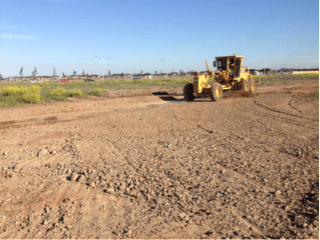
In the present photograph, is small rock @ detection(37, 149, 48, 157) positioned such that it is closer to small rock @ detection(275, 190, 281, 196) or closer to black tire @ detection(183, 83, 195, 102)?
small rock @ detection(275, 190, 281, 196)

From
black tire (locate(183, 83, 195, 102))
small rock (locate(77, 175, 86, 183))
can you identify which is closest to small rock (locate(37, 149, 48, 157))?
small rock (locate(77, 175, 86, 183))

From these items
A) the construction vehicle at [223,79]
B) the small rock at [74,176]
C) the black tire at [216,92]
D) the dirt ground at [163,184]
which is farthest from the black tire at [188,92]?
the small rock at [74,176]

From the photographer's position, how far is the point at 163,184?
4.45 metres

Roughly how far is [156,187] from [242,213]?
1.49m

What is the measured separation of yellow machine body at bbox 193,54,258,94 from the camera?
17422 millimetres

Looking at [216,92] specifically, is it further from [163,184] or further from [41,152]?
[163,184]

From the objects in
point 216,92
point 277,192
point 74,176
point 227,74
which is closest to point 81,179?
point 74,176

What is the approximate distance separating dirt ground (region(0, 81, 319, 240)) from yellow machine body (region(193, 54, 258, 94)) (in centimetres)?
921

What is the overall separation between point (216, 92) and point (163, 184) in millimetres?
13265

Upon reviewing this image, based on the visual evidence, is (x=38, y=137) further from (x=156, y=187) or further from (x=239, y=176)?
(x=239, y=176)

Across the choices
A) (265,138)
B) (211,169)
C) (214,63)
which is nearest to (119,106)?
(214,63)

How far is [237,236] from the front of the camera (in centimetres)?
302

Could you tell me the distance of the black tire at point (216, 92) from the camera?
16500 mm

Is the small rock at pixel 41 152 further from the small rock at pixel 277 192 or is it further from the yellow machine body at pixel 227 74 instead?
the yellow machine body at pixel 227 74
